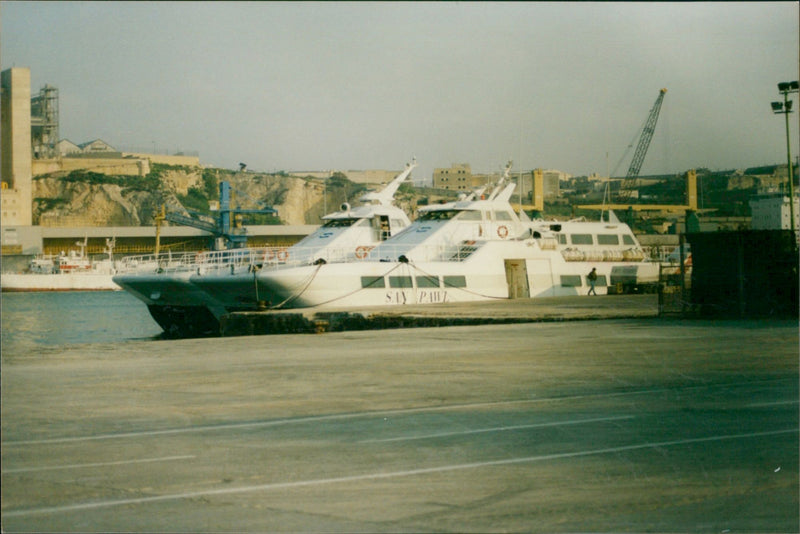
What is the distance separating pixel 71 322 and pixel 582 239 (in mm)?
21067

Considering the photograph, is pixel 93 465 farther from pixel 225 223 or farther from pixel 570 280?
pixel 225 223

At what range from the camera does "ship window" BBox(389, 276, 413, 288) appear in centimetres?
2746

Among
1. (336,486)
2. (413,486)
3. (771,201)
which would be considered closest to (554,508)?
(413,486)

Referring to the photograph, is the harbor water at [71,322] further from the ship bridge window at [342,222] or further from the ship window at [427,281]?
the ship window at [427,281]

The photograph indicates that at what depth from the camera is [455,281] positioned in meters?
29.0

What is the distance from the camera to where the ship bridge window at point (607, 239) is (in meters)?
35.3

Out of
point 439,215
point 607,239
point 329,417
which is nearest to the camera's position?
point 329,417

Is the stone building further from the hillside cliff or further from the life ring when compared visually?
the hillside cliff

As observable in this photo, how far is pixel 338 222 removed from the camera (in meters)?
33.7

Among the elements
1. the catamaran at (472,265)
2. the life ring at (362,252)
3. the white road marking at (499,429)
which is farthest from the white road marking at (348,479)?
the life ring at (362,252)

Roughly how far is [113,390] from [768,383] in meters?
6.88

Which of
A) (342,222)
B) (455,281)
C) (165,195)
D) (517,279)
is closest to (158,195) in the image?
(165,195)

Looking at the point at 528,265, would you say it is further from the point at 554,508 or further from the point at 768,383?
the point at 554,508

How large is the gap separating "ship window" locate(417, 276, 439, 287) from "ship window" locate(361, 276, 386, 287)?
4.49 feet
